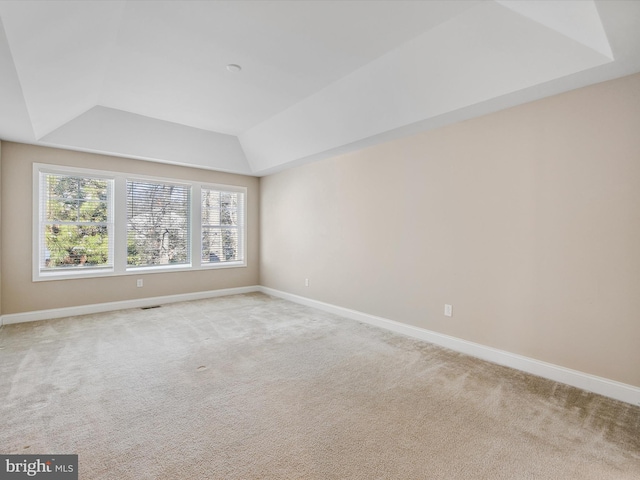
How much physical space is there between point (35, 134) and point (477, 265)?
512 centimetres

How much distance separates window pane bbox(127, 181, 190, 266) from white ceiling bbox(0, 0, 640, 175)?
3.51 ft

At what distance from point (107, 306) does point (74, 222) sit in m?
1.30

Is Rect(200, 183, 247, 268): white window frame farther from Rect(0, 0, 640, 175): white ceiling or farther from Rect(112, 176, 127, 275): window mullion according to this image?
Rect(0, 0, 640, 175): white ceiling

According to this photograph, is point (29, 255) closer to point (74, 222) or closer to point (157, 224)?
point (74, 222)

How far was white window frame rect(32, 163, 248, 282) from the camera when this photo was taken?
421cm

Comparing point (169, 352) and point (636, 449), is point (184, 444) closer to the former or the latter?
point (169, 352)

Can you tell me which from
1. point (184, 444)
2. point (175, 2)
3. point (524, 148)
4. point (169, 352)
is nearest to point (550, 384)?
point (524, 148)

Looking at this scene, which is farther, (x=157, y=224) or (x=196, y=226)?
(x=196, y=226)

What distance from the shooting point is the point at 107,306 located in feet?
15.6

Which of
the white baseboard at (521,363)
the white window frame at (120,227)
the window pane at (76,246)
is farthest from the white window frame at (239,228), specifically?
the white baseboard at (521,363)

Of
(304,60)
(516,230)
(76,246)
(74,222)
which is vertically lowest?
(76,246)

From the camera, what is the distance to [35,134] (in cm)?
369

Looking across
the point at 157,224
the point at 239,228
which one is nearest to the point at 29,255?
the point at 157,224

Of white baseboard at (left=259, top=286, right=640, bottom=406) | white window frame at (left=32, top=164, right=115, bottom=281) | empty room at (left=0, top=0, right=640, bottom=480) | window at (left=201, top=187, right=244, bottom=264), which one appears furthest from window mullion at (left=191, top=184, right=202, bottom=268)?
white baseboard at (left=259, top=286, right=640, bottom=406)
